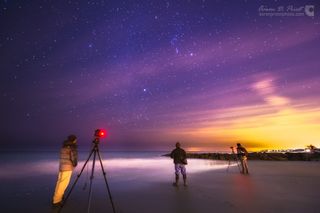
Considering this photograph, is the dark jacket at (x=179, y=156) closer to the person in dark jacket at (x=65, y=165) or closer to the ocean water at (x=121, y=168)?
the ocean water at (x=121, y=168)

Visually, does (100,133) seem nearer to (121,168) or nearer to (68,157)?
(68,157)

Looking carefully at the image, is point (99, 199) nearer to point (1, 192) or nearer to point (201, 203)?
point (201, 203)

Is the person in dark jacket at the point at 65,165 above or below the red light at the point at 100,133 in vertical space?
below

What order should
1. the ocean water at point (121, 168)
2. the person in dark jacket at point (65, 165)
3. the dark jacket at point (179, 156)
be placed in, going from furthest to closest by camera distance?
the ocean water at point (121, 168) < the dark jacket at point (179, 156) < the person in dark jacket at point (65, 165)

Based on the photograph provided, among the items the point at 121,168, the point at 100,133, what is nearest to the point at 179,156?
the point at 100,133

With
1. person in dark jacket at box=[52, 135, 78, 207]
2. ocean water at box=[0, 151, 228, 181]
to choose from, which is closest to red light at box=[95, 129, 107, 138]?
person in dark jacket at box=[52, 135, 78, 207]

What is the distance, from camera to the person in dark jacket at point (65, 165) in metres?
6.99

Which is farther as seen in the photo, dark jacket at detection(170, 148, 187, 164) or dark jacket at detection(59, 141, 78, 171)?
dark jacket at detection(170, 148, 187, 164)

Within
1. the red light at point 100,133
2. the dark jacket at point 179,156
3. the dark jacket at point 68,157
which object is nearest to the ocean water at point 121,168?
→ the dark jacket at point 68,157

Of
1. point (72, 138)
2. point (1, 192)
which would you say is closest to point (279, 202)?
point (72, 138)

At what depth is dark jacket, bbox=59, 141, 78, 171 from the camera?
7.07 metres

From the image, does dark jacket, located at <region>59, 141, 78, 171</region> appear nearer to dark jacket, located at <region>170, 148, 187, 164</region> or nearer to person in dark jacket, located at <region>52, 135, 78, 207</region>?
person in dark jacket, located at <region>52, 135, 78, 207</region>

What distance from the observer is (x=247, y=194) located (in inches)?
322

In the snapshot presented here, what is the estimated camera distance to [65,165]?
278 inches
